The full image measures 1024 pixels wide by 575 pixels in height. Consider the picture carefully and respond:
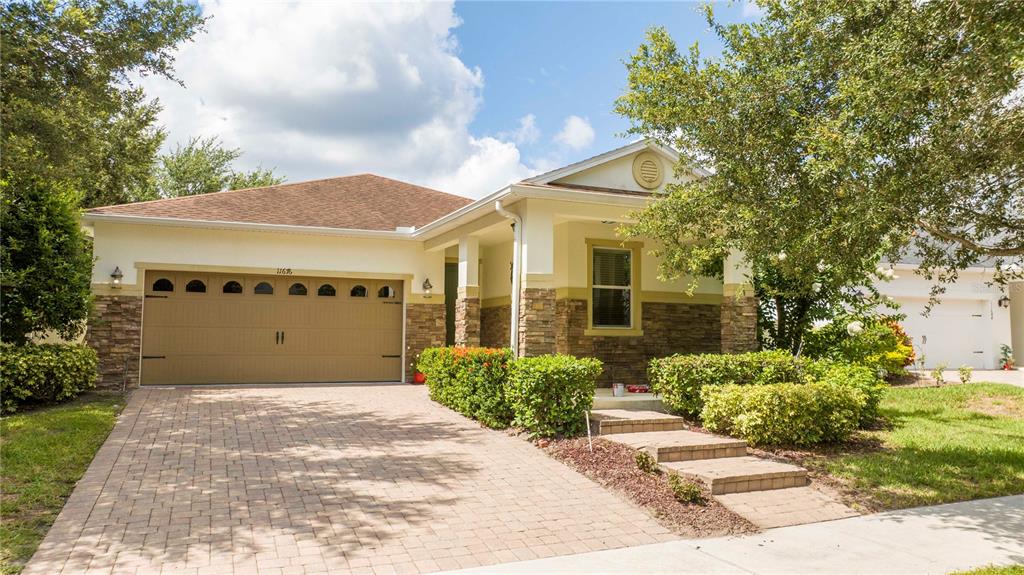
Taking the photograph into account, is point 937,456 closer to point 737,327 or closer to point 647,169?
point 737,327

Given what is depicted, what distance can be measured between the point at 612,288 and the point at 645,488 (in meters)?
7.11

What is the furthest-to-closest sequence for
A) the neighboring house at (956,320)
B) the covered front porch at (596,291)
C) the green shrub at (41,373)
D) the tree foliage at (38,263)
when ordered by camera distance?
the neighboring house at (956,320) → the tree foliage at (38,263) → the covered front porch at (596,291) → the green shrub at (41,373)

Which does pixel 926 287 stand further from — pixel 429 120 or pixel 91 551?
pixel 91 551

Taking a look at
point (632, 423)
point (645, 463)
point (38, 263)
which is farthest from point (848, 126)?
point (38, 263)

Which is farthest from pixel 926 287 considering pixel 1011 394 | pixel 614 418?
pixel 614 418

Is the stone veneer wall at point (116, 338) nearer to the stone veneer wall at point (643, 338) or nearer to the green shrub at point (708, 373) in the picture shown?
the stone veneer wall at point (643, 338)

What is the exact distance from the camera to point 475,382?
10438 mm

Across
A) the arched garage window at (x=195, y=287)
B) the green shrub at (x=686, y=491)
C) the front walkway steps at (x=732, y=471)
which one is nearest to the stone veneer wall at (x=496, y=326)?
the front walkway steps at (x=732, y=471)

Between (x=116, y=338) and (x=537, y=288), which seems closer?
(x=537, y=288)

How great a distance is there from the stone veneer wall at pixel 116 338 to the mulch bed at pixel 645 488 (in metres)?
9.63

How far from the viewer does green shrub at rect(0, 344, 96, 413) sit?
1043 centimetres

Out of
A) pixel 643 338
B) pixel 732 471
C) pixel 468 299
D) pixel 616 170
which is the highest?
pixel 616 170

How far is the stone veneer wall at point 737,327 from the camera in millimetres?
11727

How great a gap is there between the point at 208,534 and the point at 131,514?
926mm
